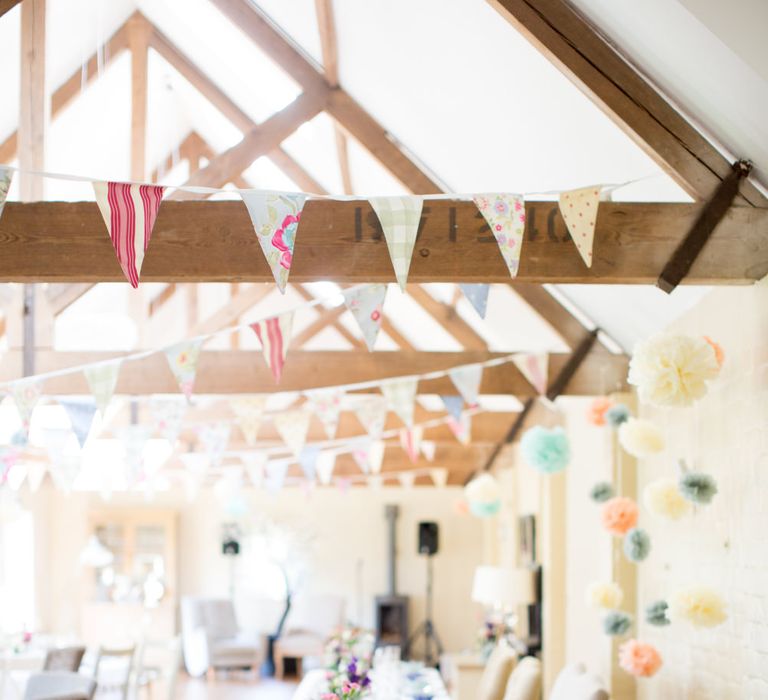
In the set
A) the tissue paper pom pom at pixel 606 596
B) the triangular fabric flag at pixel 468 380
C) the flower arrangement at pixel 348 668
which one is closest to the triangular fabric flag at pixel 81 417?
the flower arrangement at pixel 348 668

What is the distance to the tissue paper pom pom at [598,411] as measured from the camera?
571 cm

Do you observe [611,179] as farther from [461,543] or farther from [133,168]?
[461,543]

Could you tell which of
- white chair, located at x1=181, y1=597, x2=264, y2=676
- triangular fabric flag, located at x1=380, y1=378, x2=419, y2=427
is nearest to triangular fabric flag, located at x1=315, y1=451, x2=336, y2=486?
triangular fabric flag, located at x1=380, y1=378, x2=419, y2=427

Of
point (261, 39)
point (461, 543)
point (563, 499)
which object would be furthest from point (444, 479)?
point (261, 39)

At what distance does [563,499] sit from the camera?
8.30 metres

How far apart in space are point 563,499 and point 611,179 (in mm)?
4206

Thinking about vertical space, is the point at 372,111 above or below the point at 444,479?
above

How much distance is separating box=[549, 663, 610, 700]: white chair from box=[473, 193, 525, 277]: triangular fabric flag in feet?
7.65

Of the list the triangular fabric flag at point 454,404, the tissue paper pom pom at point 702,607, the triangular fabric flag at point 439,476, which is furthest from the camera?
the triangular fabric flag at point 439,476

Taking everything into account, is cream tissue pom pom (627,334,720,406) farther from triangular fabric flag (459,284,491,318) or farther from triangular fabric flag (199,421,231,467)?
triangular fabric flag (199,421,231,467)

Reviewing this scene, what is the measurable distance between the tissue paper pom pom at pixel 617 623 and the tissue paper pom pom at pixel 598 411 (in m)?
1.02

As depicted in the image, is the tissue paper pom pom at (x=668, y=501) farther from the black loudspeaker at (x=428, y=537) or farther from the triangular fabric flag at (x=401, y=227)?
the black loudspeaker at (x=428, y=537)

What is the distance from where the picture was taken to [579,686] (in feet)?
17.6

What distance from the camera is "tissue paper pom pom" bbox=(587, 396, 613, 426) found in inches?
225
